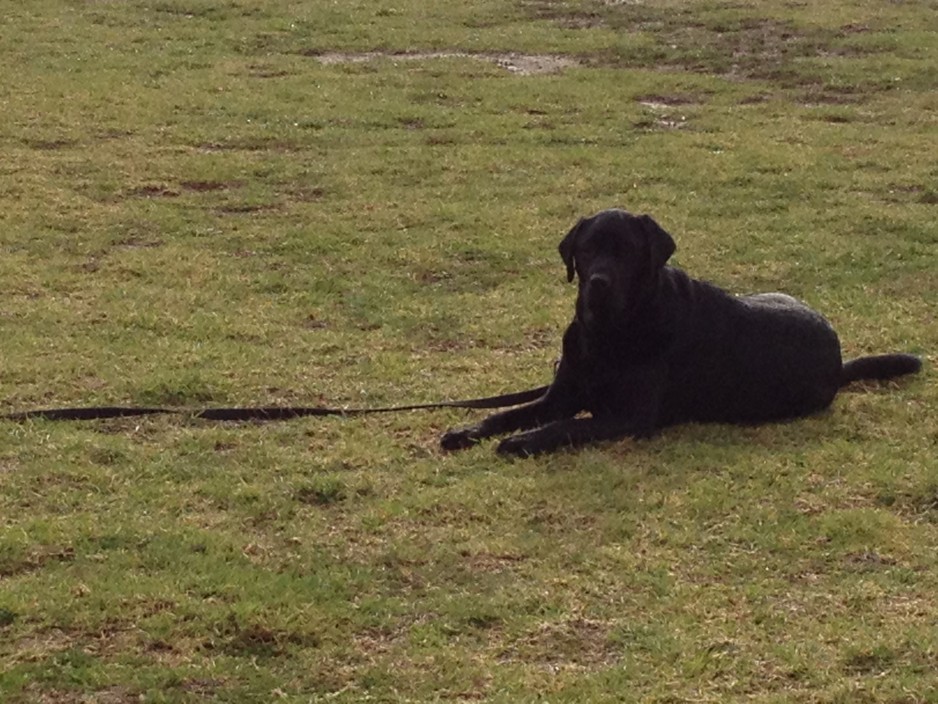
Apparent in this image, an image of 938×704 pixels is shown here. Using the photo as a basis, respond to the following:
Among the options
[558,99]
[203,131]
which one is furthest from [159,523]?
[558,99]

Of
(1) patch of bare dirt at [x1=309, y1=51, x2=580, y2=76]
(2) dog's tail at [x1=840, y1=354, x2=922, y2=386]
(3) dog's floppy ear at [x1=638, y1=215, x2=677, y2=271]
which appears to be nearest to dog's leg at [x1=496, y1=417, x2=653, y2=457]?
(3) dog's floppy ear at [x1=638, y1=215, x2=677, y2=271]

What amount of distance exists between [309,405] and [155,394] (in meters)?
0.77

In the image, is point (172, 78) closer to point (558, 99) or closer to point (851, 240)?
point (558, 99)

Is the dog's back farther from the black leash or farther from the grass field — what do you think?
the black leash

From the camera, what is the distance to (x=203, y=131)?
601 inches

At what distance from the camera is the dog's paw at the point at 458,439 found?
7.41 meters

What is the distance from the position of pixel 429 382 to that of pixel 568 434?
4.22 ft

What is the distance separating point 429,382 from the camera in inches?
333

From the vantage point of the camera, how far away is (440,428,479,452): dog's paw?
→ 7406 millimetres

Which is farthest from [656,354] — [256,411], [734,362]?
[256,411]

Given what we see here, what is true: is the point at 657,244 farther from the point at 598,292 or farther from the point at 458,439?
the point at 458,439

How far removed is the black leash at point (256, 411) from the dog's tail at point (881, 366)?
1604 millimetres

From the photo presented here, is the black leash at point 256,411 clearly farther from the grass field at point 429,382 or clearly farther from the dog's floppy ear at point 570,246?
the dog's floppy ear at point 570,246

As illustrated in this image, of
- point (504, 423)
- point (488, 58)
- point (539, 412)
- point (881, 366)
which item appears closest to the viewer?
point (504, 423)
